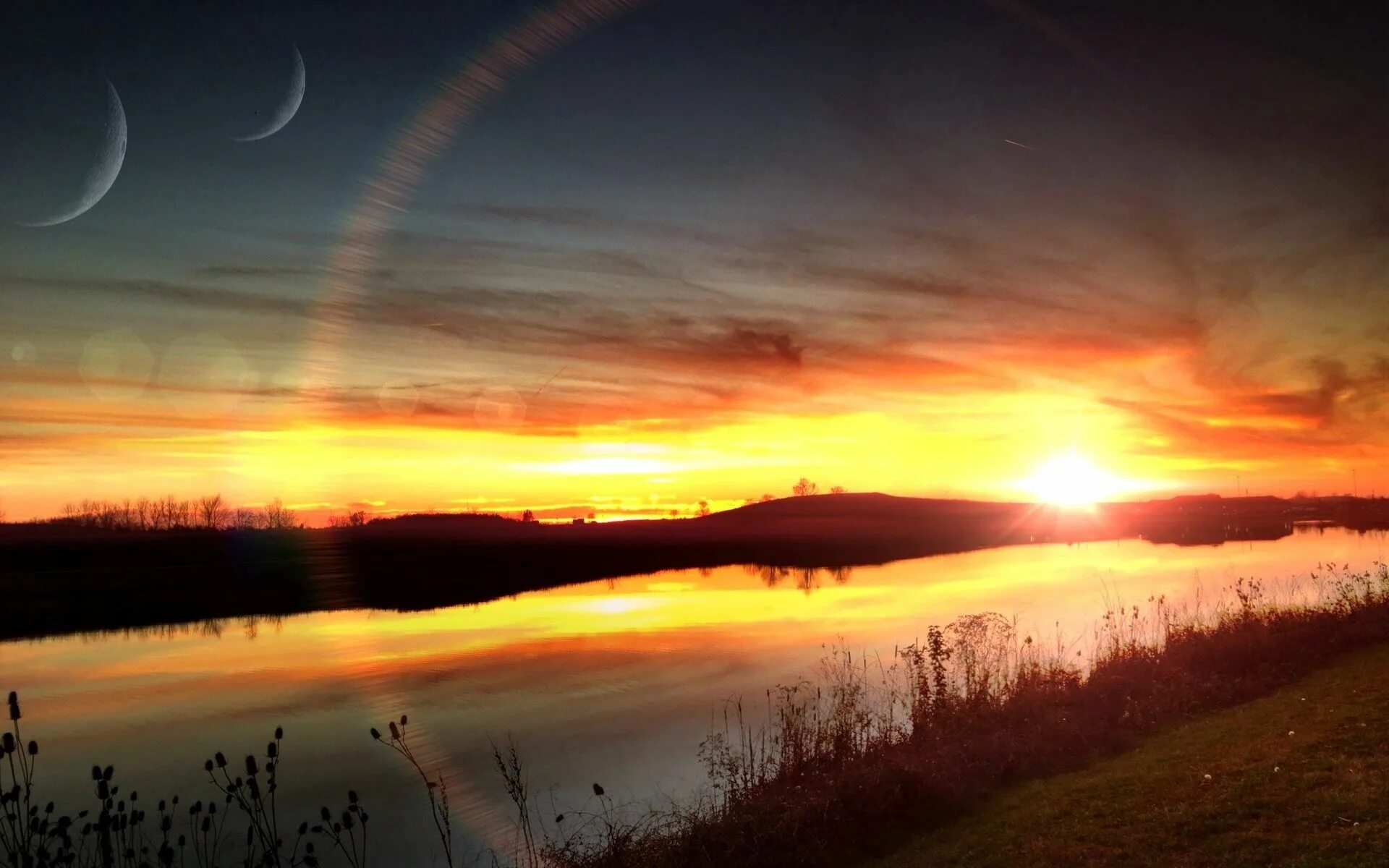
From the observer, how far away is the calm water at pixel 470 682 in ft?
50.8

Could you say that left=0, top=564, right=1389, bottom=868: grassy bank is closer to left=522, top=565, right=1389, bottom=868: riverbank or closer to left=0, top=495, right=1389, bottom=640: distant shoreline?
left=522, top=565, right=1389, bottom=868: riverbank

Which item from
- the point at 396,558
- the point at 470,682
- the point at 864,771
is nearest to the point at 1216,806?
the point at 864,771

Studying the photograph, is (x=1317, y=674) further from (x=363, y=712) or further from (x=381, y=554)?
(x=381, y=554)

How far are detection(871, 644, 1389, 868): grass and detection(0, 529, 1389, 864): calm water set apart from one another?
5.94 m

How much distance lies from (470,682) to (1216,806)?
63.0 ft

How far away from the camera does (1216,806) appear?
888cm

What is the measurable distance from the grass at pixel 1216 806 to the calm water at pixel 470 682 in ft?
19.5

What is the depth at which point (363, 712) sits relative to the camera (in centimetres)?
2084

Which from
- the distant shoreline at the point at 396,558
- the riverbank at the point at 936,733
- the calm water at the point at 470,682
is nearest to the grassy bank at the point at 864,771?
the riverbank at the point at 936,733

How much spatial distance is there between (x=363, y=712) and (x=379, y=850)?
9.13 m

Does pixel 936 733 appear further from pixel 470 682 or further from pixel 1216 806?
pixel 470 682

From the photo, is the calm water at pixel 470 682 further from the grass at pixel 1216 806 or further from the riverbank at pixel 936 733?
the grass at pixel 1216 806

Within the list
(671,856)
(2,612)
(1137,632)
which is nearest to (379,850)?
(671,856)

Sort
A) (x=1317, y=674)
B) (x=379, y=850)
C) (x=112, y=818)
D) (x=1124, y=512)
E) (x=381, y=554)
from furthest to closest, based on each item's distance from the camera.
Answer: (x=1124, y=512) < (x=381, y=554) < (x=1317, y=674) < (x=379, y=850) < (x=112, y=818)
